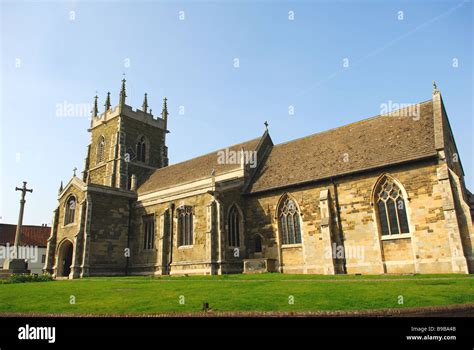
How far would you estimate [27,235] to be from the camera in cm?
5128

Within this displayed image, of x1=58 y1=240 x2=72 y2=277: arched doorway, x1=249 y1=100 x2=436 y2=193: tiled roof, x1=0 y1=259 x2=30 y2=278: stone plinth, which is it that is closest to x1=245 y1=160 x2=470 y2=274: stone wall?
x1=249 y1=100 x2=436 y2=193: tiled roof

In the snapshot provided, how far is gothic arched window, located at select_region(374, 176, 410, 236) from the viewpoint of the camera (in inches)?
851

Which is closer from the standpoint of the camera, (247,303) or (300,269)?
(247,303)

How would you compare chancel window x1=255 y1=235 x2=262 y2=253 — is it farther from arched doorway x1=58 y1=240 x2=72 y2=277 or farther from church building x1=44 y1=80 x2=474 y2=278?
arched doorway x1=58 y1=240 x2=72 y2=277

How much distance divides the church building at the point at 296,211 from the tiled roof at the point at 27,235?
2145cm

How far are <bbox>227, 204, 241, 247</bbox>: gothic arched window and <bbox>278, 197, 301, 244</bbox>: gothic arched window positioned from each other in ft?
11.4

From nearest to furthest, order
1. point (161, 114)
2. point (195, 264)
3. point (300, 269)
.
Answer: point (300, 269), point (195, 264), point (161, 114)

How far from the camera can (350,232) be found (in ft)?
75.8

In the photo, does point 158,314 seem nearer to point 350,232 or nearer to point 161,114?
point 350,232

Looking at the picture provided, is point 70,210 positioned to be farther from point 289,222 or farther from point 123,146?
point 289,222

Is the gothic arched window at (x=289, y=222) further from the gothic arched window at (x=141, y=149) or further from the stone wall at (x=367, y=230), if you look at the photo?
the gothic arched window at (x=141, y=149)

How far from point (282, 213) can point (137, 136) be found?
23787mm
